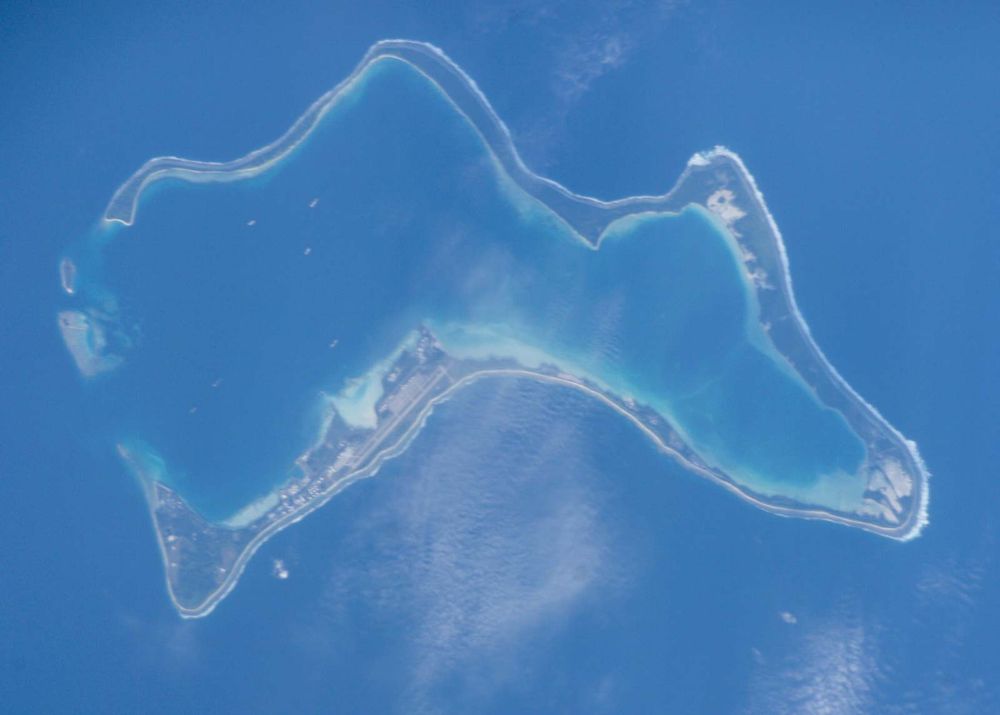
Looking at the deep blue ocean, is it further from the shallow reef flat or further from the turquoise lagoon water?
the turquoise lagoon water

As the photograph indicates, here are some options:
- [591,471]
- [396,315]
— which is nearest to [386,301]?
[396,315]

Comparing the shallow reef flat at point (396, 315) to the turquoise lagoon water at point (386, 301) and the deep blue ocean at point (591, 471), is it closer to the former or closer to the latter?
the turquoise lagoon water at point (386, 301)

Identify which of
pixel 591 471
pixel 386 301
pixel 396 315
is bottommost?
pixel 591 471

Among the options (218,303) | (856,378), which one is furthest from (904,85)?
(218,303)

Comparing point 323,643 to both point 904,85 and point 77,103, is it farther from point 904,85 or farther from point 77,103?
point 904,85

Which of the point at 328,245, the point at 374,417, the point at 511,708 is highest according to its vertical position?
the point at 328,245

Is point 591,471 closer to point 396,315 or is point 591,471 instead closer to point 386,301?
point 396,315

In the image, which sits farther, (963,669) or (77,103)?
(77,103)

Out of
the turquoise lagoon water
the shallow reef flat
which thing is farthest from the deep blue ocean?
the turquoise lagoon water
